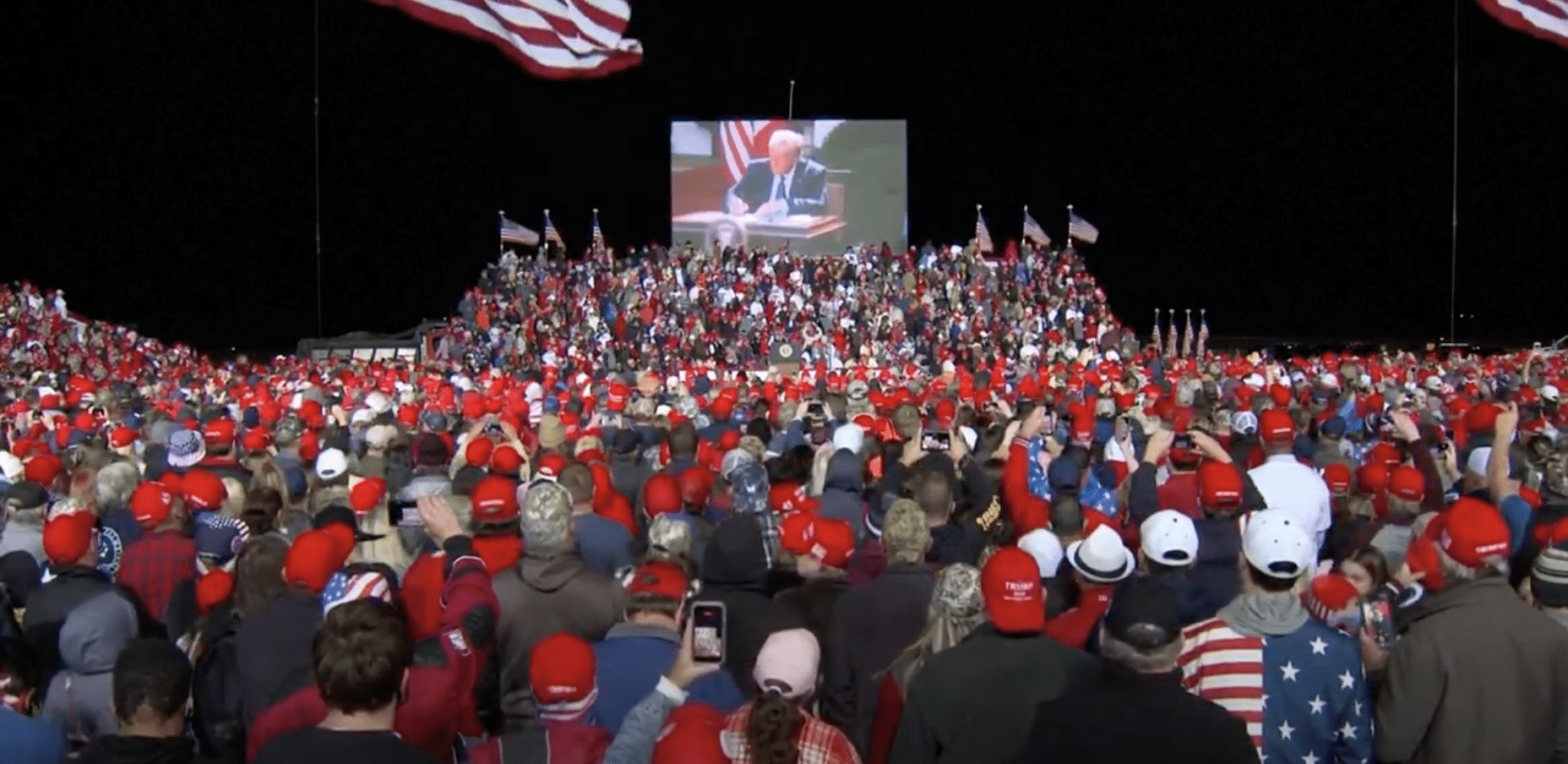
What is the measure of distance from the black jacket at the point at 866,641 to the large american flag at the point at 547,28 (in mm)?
16278

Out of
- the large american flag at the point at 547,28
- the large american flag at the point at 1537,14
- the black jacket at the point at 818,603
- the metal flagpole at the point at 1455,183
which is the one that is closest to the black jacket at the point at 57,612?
the black jacket at the point at 818,603

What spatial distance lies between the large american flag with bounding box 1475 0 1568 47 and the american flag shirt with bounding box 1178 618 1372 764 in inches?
753

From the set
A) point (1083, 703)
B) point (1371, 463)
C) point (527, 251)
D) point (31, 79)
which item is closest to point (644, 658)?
point (1083, 703)

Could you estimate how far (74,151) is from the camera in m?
41.2

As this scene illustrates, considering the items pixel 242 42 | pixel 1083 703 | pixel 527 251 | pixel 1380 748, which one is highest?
pixel 242 42

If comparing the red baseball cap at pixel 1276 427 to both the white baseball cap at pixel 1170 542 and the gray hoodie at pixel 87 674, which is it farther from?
the gray hoodie at pixel 87 674

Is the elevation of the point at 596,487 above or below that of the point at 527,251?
below

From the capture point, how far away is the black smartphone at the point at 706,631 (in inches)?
175

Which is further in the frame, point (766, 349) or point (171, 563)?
point (766, 349)

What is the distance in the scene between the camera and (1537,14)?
21469 mm

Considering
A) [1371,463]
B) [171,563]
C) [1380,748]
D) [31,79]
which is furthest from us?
[31,79]

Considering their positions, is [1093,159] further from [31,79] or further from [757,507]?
[757,507]

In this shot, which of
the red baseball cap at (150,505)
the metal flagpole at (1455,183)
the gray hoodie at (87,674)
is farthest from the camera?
the metal flagpole at (1455,183)

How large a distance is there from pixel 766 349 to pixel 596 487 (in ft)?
76.1
